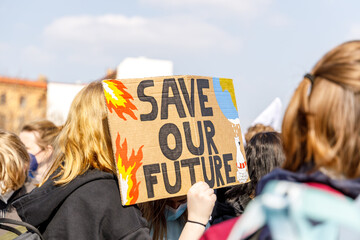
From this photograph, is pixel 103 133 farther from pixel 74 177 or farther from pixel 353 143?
pixel 353 143

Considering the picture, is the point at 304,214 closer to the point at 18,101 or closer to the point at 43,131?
the point at 43,131

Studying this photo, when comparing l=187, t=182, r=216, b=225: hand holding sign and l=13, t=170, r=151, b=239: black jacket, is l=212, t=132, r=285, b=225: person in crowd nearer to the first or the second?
l=187, t=182, r=216, b=225: hand holding sign

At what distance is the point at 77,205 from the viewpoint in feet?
6.84

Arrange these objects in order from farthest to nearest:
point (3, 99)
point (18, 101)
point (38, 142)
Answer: point (3, 99) < point (18, 101) < point (38, 142)

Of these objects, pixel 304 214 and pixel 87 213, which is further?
pixel 87 213

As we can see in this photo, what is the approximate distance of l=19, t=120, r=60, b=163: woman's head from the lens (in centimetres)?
544

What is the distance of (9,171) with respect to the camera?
317 centimetres

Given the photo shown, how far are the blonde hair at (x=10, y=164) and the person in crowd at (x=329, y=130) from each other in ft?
7.71

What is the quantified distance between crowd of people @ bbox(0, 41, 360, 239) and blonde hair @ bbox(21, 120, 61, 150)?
1336mm

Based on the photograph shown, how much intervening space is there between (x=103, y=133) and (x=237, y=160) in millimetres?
799

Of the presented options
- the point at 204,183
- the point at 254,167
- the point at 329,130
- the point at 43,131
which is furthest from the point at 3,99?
the point at 329,130

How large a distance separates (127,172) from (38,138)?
3704 millimetres

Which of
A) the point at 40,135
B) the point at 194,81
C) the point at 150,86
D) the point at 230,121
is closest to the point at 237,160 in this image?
the point at 230,121

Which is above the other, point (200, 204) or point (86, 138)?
point (86, 138)
